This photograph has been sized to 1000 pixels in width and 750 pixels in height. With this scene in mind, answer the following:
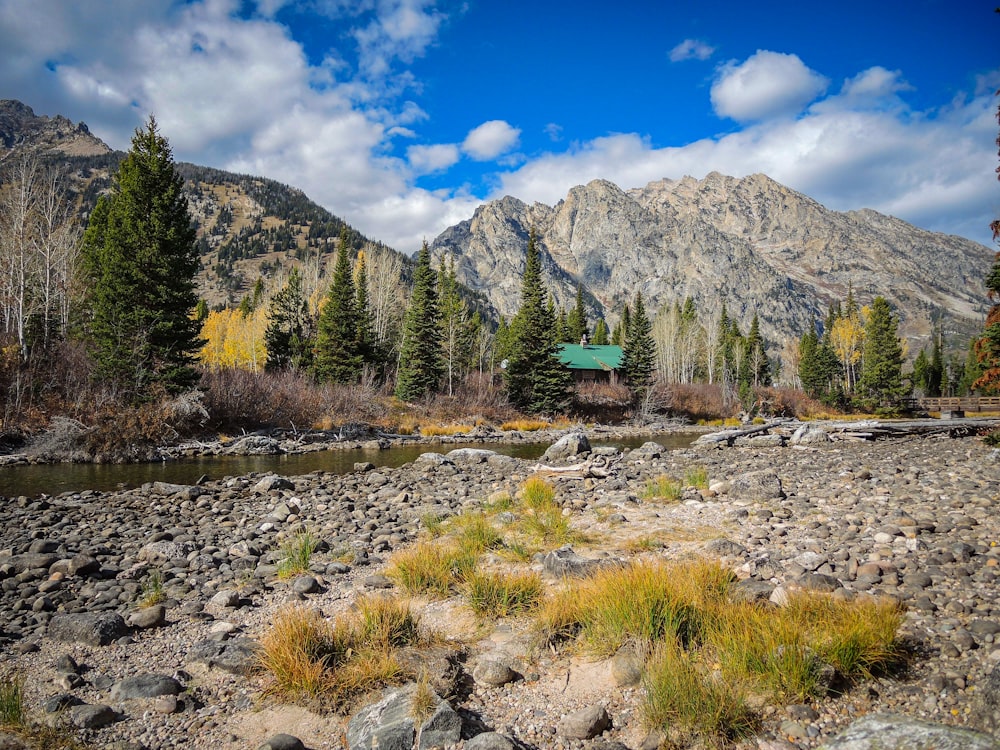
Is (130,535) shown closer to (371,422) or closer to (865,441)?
(371,422)

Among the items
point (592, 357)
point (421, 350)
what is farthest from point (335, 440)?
point (592, 357)

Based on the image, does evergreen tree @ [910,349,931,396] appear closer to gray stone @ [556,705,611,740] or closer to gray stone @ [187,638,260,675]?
gray stone @ [556,705,611,740]

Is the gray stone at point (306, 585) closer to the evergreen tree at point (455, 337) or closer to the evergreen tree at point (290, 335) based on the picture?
the evergreen tree at point (455, 337)

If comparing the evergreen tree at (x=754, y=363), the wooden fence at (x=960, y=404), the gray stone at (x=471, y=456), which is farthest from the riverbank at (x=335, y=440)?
the evergreen tree at (x=754, y=363)

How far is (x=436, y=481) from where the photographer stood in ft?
47.1

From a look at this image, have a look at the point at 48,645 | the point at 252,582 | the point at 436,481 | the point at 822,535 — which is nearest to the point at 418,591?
the point at 252,582

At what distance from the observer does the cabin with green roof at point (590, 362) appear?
61.2 m

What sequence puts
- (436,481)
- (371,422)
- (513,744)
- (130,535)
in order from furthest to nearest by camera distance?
(371,422)
(436,481)
(130,535)
(513,744)

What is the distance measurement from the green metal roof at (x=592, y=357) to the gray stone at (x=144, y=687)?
56.2m

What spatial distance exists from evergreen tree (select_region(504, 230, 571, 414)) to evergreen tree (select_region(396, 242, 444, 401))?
626cm

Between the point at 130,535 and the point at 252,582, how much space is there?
4085 mm

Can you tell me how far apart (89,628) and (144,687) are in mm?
1523

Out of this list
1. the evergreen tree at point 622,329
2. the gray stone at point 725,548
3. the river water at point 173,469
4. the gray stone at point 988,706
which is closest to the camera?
the gray stone at point 988,706

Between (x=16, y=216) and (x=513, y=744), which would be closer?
(x=513, y=744)
